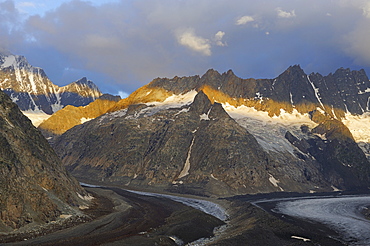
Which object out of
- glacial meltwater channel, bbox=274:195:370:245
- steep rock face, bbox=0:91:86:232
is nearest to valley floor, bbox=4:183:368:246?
glacial meltwater channel, bbox=274:195:370:245

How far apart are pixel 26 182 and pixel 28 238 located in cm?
1903

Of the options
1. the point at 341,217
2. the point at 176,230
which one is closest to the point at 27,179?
the point at 176,230

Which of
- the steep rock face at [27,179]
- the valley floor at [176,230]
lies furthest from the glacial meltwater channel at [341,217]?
the steep rock face at [27,179]

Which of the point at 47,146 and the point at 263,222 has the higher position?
the point at 47,146

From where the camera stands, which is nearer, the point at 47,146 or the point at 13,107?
the point at 13,107

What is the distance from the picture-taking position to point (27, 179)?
8188cm

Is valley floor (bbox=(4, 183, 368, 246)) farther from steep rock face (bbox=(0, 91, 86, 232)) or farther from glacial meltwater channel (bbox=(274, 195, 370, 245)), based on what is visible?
steep rock face (bbox=(0, 91, 86, 232))

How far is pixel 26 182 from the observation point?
79812 millimetres

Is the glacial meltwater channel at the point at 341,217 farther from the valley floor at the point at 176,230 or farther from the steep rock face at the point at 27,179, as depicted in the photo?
the steep rock face at the point at 27,179

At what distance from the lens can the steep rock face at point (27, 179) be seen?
70.5 meters

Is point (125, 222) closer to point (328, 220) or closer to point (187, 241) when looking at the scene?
point (187, 241)

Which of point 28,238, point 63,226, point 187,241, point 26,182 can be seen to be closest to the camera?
point 28,238

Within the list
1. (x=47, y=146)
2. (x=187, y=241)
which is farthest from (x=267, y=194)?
(x=187, y=241)

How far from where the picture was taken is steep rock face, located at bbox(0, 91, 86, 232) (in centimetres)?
7050
